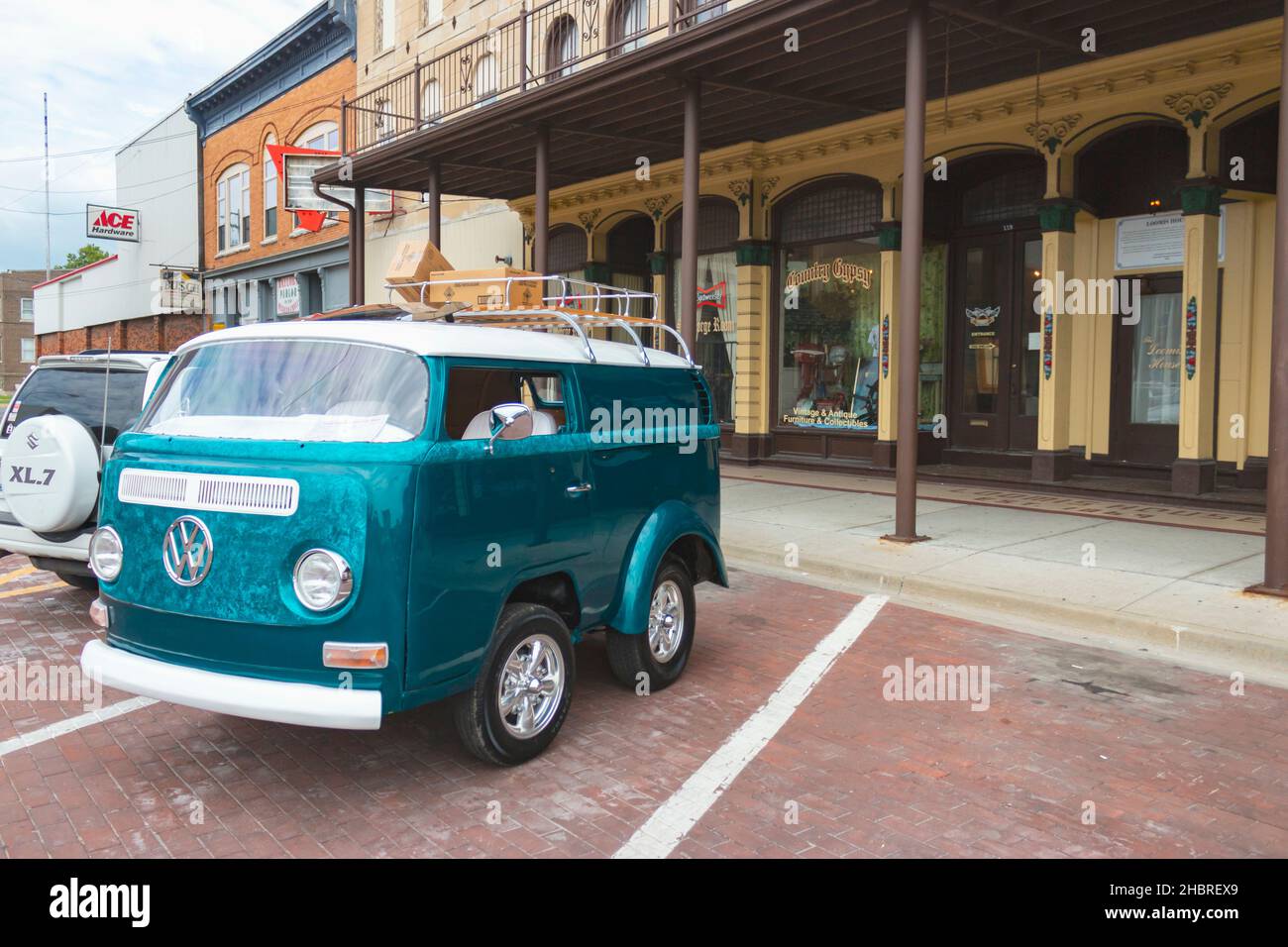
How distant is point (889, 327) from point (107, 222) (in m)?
32.5

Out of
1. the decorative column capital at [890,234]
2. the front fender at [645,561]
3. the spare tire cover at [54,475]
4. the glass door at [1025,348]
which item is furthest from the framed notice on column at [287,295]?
the front fender at [645,561]

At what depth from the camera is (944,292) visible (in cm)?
1484

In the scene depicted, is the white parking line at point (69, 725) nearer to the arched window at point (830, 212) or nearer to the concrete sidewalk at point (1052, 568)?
the concrete sidewalk at point (1052, 568)

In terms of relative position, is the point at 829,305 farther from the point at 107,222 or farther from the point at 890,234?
the point at 107,222

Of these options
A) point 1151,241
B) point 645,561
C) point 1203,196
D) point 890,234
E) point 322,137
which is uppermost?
point 322,137

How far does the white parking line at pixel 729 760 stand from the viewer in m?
4.03

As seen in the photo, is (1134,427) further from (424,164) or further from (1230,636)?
(424,164)

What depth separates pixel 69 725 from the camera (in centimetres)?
529

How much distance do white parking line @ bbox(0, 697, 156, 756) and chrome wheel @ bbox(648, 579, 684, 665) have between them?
8.64ft

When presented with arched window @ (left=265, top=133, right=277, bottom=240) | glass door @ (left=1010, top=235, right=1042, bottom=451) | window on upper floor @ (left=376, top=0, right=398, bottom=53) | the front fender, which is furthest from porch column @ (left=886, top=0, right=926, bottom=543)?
arched window @ (left=265, top=133, right=277, bottom=240)

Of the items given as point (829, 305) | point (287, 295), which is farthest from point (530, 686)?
point (287, 295)

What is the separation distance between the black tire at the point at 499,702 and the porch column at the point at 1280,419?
5478 millimetres
